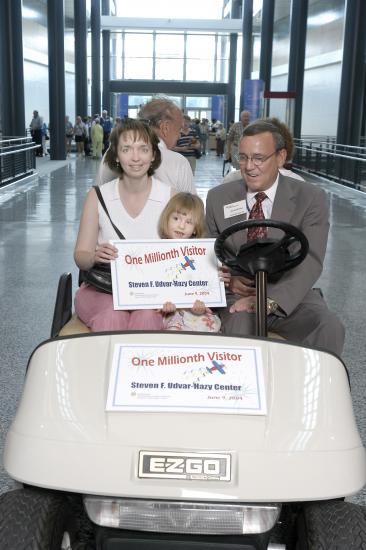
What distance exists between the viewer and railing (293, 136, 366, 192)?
13445 mm

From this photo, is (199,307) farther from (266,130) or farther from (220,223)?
(266,130)

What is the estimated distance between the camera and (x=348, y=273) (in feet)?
20.7

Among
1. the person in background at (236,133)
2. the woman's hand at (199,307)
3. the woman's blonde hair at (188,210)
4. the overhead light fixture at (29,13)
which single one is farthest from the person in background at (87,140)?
the woman's hand at (199,307)

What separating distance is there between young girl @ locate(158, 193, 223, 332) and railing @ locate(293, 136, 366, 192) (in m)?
10.1

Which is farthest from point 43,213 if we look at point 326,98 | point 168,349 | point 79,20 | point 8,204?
point 79,20

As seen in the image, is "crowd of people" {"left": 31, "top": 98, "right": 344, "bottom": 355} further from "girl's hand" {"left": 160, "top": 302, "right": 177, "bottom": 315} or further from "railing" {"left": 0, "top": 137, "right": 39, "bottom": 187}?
"railing" {"left": 0, "top": 137, "right": 39, "bottom": 187}

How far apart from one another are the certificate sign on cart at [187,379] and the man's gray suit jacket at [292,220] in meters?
0.86

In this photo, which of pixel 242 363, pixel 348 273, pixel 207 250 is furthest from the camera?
pixel 348 273

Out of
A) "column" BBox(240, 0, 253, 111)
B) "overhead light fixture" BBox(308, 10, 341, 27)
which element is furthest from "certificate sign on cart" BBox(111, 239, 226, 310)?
"column" BBox(240, 0, 253, 111)

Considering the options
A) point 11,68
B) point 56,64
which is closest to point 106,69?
point 56,64

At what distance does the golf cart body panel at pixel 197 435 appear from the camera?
1607 mm

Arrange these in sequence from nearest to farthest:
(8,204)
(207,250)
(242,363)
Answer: (242,363) < (207,250) < (8,204)

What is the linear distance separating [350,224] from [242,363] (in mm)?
7819

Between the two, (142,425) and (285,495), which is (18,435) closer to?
(142,425)
